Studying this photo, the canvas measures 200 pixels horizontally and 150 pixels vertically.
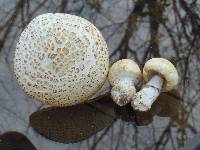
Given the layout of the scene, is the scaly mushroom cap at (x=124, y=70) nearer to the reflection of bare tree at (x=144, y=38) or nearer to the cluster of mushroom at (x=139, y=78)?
the cluster of mushroom at (x=139, y=78)

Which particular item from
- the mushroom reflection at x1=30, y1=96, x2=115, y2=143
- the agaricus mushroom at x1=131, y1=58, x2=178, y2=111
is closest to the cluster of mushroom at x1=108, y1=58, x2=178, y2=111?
the agaricus mushroom at x1=131, y1=58, x2=178, y2=111

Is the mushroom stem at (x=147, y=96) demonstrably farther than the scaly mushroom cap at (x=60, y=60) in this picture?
Yes

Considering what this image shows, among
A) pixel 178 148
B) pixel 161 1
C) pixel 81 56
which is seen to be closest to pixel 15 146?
pixel 81 56

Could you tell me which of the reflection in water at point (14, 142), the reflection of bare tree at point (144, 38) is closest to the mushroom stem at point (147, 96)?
the reflection of bare tree at point (144, 38)

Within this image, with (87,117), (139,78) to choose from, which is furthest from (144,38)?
(87,117)

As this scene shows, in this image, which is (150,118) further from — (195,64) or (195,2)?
(195,2)

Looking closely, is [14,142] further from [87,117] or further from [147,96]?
[147,96]

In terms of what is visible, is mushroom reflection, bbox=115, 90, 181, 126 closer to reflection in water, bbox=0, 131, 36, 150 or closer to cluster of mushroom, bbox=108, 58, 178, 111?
cluster of mushroom, bbox=108, 58, 178, 111
